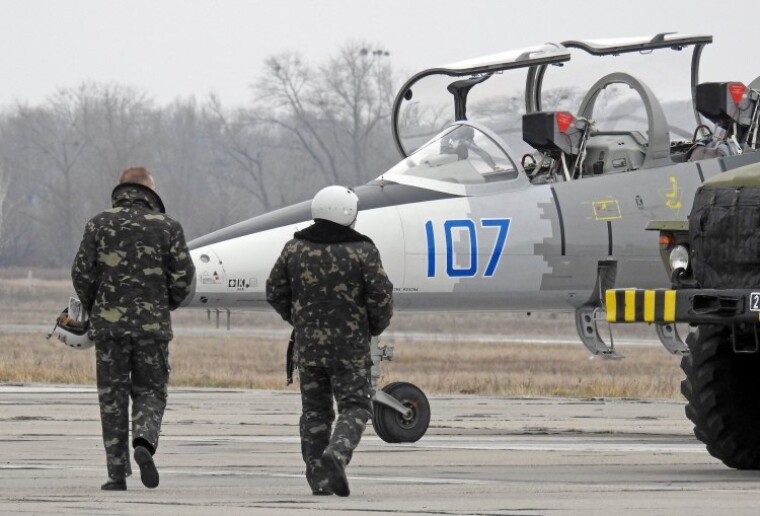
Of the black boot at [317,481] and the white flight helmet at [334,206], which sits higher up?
the white flight helmet at [334,206]

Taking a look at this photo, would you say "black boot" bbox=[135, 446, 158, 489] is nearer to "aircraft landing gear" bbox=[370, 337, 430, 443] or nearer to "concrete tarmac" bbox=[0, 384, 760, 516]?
"concrete tarmac" bbox=[0, 384, 760, 516]

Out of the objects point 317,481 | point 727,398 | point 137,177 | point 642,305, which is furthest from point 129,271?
point 727,398

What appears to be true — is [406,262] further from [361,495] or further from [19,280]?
[19,280]

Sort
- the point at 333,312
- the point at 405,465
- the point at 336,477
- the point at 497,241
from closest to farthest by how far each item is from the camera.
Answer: the point at 336,477 < the point at 333,312 < the point at 405,465 < the point at 497,241

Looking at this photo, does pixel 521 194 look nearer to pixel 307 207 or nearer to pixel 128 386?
pixel 307 207

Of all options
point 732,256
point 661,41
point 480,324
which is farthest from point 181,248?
point 480,324

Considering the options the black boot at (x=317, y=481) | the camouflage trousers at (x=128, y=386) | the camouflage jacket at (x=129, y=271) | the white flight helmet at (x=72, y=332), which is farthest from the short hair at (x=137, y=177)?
the white flight helmet at (x=72, y=332)

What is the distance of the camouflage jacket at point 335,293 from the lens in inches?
429

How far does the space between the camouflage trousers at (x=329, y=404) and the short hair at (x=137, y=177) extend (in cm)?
154

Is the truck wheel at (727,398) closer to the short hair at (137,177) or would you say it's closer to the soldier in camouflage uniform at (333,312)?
the soldier in camouflage uniform at (333,312)

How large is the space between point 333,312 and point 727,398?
2.95 metres

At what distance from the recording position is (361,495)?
10.4 m

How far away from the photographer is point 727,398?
12.2 m

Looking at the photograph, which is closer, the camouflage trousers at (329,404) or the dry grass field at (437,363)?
the camouflage trousers at (329,404)
